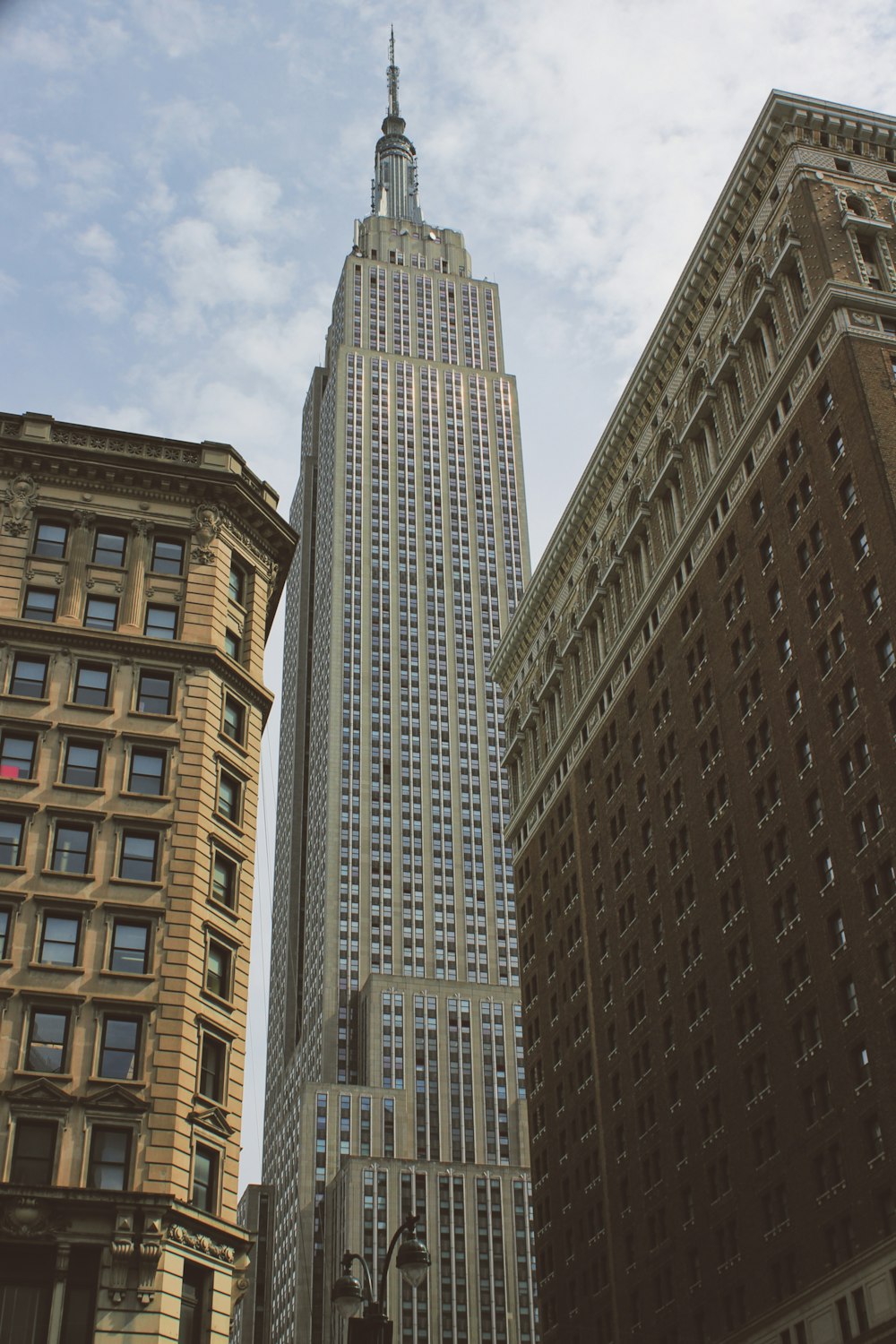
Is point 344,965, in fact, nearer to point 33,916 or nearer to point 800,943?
point 800,943

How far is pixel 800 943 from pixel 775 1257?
47.8 feet

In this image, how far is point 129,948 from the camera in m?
49.9

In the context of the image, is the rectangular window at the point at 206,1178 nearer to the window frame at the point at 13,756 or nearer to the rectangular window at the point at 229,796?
the rectangular window at the point at 229,796

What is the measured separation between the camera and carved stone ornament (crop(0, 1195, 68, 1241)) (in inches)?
1689

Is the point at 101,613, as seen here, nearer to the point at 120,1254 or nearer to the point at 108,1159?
the point at 108,1159

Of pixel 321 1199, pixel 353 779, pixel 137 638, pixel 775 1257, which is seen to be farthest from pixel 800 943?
pixel 353 779

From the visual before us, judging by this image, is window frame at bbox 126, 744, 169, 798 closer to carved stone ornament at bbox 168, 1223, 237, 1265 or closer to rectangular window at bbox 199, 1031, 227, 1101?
rectangular window at bbox 199, 1031, 227, 1101

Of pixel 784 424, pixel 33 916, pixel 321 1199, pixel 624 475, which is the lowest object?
pixel 33 916

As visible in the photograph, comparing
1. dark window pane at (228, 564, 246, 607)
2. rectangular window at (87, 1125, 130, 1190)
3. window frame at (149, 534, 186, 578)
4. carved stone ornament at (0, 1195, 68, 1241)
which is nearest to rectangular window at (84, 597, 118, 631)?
window frame at (149, 534, 186, 578)

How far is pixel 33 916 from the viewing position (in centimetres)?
4944

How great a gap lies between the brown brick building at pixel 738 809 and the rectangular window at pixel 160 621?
31.8 meters

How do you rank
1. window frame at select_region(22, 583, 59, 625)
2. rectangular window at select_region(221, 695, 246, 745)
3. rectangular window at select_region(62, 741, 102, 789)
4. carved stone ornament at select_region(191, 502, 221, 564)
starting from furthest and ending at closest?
carved stone ornament at select_region(191, 502, 221, 564) → rectangular window at select_region(221, 695, 246, 745) → window frame at select_region(22, 583, 59, 625) → rectangular window at select_region(62, 741, 102, 789)

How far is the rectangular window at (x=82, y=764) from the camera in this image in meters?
53.2

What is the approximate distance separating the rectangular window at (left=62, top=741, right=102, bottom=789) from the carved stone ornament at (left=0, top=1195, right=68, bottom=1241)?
1474 cm
